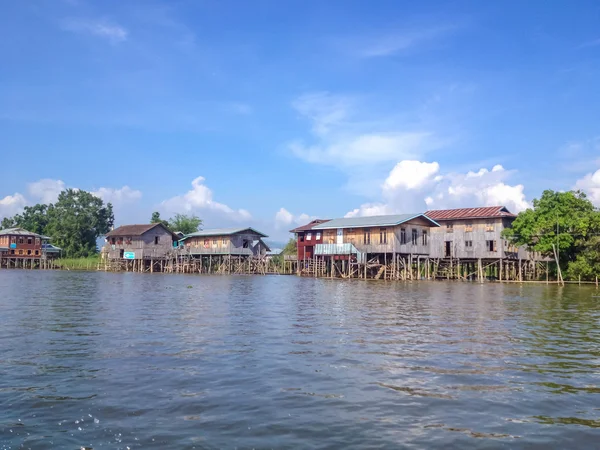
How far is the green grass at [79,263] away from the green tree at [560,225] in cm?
5564

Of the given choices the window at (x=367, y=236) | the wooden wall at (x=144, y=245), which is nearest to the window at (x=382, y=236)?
the window at (x=367, y=236)

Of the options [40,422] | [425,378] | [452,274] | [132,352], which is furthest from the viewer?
[452,274]

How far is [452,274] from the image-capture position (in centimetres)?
4981

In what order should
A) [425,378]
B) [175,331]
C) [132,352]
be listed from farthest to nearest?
[175,331] → [132,352] → [425,378]

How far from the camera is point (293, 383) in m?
8.47

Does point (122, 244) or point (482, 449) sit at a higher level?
point (122, 244)

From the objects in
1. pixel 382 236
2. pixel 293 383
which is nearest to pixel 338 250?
pixel 382 236

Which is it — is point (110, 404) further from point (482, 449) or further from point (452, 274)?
point (452, 274)

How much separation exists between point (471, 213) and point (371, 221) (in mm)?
9235

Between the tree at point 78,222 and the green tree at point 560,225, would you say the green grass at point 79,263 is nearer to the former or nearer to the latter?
the tree at point 78,222

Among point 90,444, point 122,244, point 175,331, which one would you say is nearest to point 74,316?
point 175,331

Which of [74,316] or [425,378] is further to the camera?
[74,316]

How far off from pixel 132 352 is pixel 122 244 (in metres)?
61.0

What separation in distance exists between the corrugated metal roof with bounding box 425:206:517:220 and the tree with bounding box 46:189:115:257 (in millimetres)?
56307
